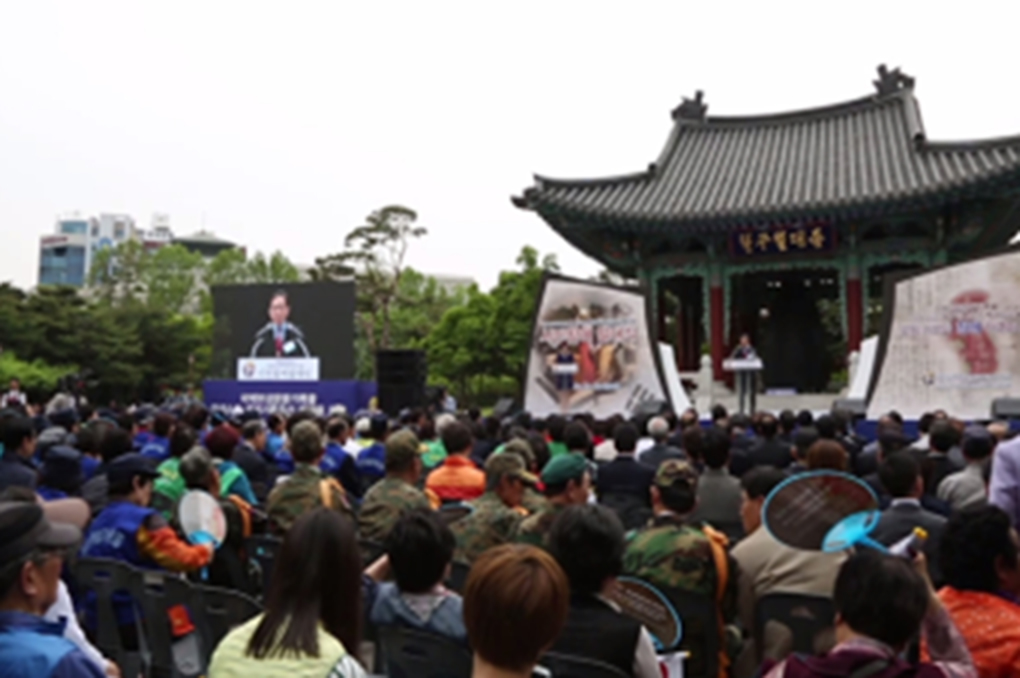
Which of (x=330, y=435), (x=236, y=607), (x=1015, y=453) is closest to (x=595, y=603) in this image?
(x=236, y=607)

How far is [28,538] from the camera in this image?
2.29m

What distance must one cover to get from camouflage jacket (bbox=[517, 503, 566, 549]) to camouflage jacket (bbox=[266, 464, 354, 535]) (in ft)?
4.84

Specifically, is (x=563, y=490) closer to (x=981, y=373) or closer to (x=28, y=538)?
(x=28, y=538)

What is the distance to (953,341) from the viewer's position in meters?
14.6

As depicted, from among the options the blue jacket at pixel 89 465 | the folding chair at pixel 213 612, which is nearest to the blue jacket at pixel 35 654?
the folding chair at pixel 213 612

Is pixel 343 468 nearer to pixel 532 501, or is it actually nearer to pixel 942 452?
pixel 532 501

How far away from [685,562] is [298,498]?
275 centimetres

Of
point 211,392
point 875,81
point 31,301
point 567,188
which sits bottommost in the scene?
point 211,392

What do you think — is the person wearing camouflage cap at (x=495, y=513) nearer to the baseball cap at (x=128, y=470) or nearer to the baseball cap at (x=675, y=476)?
the baseball cap at (x=675, y=476)

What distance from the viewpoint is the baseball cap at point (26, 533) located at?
7.41 ft

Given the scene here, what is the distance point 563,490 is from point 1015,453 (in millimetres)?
2642

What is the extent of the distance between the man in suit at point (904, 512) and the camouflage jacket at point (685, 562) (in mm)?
976

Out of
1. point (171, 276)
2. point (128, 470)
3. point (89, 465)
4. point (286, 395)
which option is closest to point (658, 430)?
point (89, 465)

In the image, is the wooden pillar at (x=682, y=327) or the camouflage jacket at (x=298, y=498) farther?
the wooden pillar at (x=682, y=327)
